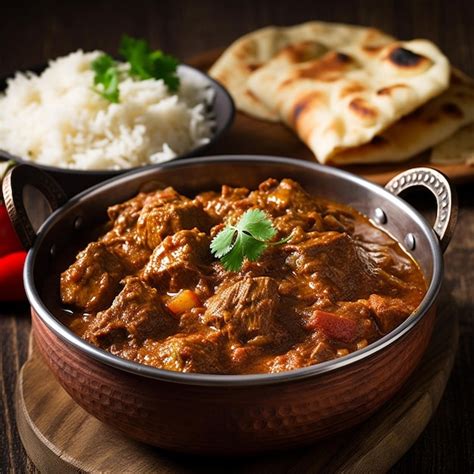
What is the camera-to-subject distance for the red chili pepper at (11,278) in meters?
4.71

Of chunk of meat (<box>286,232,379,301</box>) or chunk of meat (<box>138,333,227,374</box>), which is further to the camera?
chunk of meat (<box>286,232,379,301</box>)

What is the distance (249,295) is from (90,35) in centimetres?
530

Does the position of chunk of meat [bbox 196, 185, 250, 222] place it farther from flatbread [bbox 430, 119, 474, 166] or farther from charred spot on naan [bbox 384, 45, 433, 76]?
charred spot on naan [bbox 384, 45, 433, 76]

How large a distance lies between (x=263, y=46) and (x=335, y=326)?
415 cm

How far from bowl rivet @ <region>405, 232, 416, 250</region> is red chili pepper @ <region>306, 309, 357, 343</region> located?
30.2 inches

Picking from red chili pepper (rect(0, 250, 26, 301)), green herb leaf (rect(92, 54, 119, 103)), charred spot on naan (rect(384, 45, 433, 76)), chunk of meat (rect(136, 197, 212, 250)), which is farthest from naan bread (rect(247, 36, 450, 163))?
red chili pepper (rect(0, 250, 26, 301))

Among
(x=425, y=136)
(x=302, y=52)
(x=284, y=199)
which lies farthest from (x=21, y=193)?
(x=302, y=52)

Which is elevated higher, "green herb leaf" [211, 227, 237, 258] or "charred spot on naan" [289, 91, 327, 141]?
"green herb leaf" [211, 227, 237, 258]

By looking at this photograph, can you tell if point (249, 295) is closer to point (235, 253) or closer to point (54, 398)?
point (235, 253)

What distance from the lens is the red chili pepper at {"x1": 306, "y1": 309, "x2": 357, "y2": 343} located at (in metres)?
3.52

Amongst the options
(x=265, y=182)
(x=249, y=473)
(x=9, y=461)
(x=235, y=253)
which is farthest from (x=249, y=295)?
(x=9, y=461)

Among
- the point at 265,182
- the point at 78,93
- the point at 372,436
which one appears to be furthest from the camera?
the point at 78,93

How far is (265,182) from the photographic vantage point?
444cm

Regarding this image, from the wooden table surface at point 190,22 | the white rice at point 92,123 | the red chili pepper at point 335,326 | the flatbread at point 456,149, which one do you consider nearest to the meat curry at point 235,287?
the red chili pepper at point 335,326
